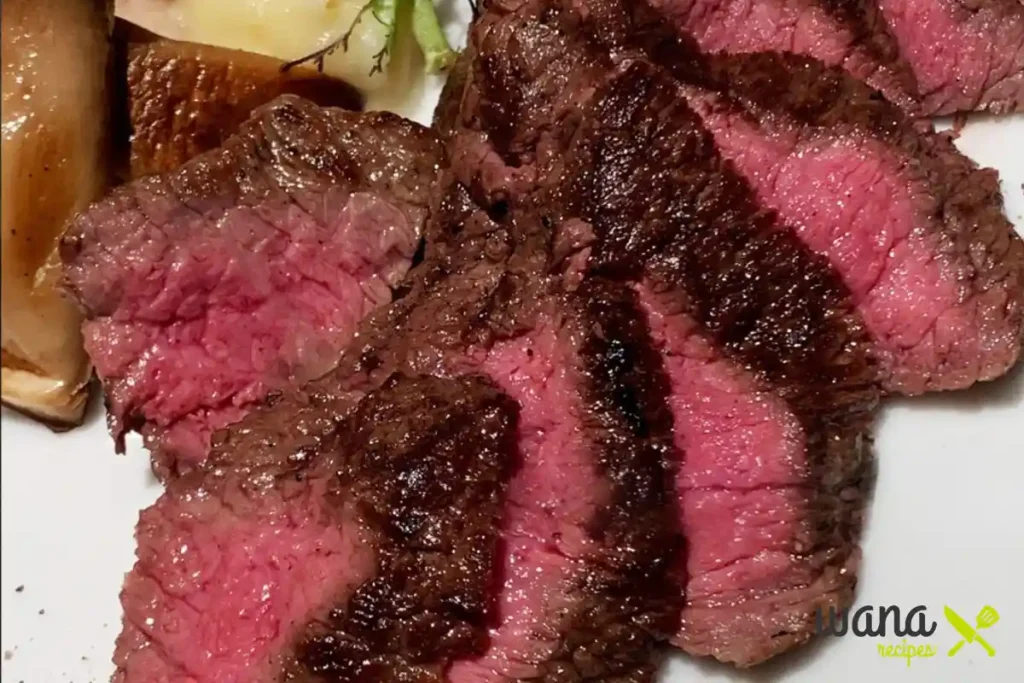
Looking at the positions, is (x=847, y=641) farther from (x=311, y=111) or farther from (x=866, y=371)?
(x=311, y=111)

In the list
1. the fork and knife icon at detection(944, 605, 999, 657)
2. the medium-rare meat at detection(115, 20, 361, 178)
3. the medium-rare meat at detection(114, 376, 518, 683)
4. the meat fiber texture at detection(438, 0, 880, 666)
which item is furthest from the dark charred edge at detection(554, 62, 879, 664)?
the medium-rare meat at detection(115, 20, 361, 178)

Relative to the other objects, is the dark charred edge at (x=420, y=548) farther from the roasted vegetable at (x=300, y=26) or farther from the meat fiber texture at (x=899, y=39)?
the roasted vegetable at (x=300, y=26)

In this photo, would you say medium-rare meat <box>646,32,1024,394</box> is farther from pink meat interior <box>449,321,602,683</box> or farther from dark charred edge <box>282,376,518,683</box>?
dark charred edge <box>282,376,518,683</box>

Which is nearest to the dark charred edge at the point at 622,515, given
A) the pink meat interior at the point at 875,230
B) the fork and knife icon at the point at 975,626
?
the pink meat interior at the point at 875,230

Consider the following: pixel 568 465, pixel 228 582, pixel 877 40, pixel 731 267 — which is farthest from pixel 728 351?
pixel 228 582

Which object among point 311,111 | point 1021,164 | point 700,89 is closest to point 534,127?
point 700,89

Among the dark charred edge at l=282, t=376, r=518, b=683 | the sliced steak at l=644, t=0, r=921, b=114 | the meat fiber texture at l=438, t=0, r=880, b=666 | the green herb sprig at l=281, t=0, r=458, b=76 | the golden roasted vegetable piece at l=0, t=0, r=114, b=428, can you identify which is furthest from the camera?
the green herb sprig at l=281, t=0, r=458, b=76
